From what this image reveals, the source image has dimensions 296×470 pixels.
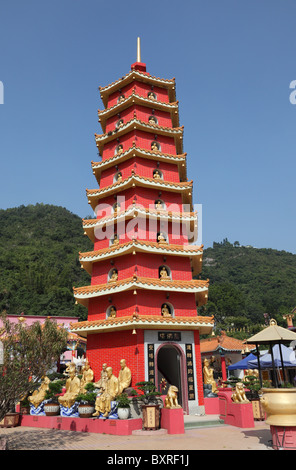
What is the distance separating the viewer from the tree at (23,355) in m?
9.01

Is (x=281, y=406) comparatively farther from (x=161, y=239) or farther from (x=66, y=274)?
(x=66, y=274)

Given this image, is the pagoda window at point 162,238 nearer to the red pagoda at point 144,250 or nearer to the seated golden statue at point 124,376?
the red pagoda at point 144,250

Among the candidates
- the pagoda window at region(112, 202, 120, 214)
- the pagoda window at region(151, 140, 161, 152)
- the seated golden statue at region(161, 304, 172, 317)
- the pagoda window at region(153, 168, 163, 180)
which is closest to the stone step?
the seated golden statue at region(161, 304, 172, 317)

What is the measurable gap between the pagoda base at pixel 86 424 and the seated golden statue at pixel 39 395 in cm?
63

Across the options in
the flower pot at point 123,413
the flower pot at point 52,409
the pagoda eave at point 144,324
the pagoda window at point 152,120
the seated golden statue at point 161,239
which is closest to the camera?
the flower pot at point 123,413

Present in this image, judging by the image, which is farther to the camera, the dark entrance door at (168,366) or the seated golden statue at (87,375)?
the dark entrance door at (168,366)

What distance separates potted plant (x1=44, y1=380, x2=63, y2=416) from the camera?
50.4 ft

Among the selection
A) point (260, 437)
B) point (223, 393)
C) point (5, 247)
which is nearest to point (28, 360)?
point (260, 437)

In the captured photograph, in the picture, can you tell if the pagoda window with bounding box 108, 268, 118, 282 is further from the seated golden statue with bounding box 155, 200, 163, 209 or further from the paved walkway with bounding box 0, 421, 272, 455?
the paved walkway with bounding box 0, 421, 272, 455

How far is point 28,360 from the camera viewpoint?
32.3 ft

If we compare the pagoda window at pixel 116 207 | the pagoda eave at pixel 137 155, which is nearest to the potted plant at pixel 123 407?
the pagoda window at pixel 116 207

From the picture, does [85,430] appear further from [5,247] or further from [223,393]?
[5,247]

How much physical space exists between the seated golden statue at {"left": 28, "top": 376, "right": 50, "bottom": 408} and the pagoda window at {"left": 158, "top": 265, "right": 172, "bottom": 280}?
7638 mm

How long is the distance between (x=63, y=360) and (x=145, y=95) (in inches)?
1085
